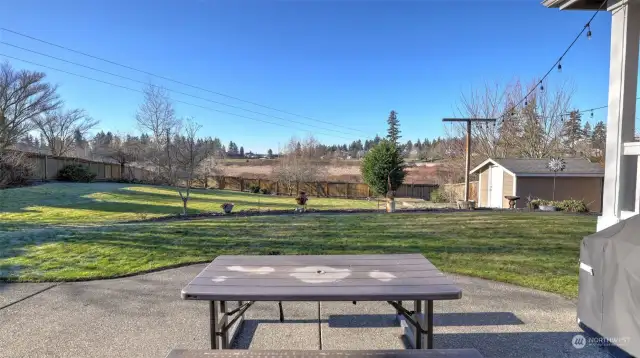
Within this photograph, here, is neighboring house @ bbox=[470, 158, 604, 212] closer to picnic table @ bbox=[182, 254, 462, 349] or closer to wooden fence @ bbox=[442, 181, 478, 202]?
wooden fence @ bbox=[442, 181, 478, 202]

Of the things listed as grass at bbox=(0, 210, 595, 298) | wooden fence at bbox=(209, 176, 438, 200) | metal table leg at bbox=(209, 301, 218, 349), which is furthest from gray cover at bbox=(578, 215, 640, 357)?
wooden fence at bbox=(209, 176, 438, 200)

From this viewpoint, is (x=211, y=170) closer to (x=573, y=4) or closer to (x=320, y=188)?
(x=320, y=188)

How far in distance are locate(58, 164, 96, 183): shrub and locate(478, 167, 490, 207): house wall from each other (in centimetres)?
2761

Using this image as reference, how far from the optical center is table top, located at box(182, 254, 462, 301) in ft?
6.18

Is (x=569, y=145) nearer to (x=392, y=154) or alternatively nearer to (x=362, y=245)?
(x=392, y=154)

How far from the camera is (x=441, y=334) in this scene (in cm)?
268

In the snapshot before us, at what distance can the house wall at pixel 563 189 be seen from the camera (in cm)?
1750

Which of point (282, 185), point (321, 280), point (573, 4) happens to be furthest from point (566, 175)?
point (282, 185)

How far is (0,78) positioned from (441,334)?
3248 cm

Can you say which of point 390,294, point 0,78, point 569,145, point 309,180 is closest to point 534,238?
point 390,294

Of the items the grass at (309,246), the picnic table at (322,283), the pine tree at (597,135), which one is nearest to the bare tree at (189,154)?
the grass at (309,246)

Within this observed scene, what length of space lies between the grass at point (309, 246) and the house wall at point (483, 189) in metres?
13.8

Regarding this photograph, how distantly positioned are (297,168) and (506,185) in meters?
18.6

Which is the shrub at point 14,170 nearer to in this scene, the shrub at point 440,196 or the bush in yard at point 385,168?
the bush in yard at point 385,168
